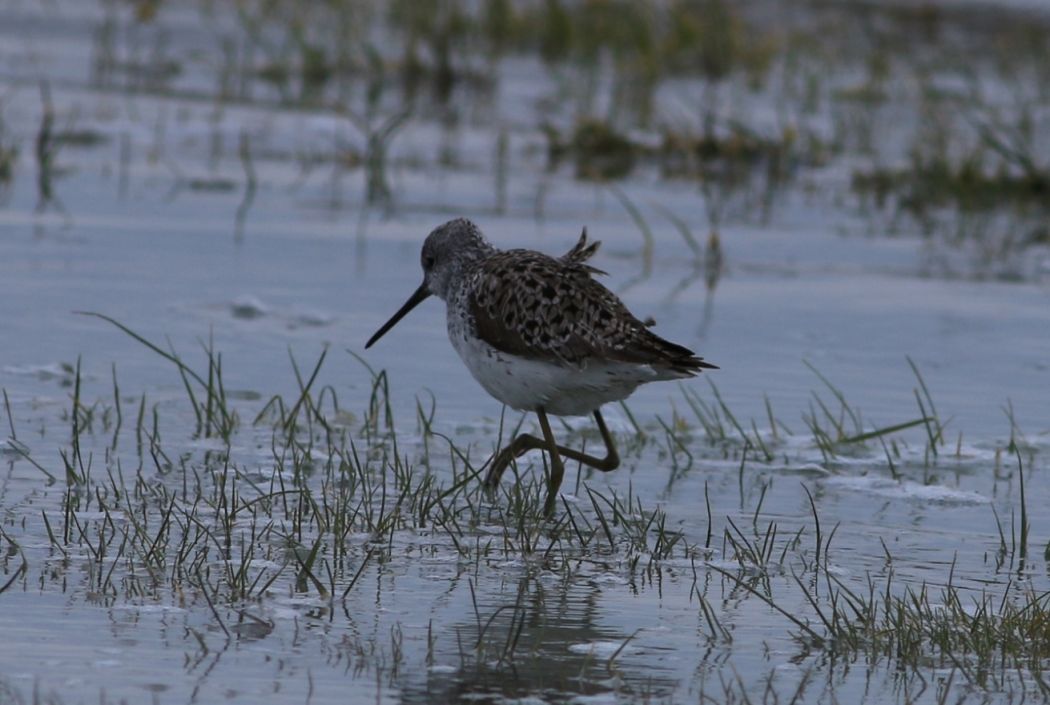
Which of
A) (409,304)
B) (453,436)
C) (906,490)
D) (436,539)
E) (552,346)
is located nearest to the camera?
(436,539)

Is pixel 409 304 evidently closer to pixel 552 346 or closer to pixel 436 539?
pixel 552 346

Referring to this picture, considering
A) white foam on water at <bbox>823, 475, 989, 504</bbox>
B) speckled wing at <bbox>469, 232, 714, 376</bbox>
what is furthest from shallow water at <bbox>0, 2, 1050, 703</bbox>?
speckled wing at <bbox>469, 232, 714, 376</bbox>

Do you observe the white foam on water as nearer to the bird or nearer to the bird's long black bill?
the bird

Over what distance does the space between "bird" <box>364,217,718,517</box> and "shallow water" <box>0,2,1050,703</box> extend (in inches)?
9.8

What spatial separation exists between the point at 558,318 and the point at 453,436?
3.81 ft

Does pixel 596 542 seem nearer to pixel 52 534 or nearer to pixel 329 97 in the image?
pixel 52 534

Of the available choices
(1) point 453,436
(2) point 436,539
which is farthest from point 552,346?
(1) point 453,436

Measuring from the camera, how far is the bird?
19.8ft

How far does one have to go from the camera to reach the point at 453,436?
7191mm

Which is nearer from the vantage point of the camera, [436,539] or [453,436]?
[436,539]

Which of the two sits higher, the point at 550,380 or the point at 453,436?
the point at 550,380

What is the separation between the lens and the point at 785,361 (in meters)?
8.49

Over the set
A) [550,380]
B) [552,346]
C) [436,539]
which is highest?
[552,346]

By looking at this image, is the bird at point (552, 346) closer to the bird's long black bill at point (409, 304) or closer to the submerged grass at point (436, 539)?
the submerged grass at point (436, 539)
